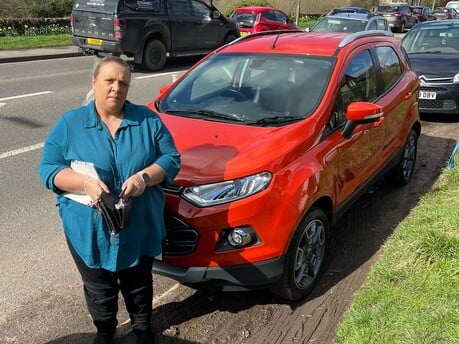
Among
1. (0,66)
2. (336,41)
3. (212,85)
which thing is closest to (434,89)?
(336,41)

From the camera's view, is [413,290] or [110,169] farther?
[413,290]

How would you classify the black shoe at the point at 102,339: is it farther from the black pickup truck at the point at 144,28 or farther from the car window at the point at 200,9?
the car window at the point at 200,9

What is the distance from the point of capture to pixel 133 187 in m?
2.45

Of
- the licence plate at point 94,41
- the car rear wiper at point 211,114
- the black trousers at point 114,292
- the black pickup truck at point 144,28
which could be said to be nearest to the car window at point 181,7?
the black pickup truck at point 144,28

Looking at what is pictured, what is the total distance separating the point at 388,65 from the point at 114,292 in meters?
3.66

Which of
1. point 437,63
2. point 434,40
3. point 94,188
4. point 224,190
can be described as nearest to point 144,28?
point 434,40

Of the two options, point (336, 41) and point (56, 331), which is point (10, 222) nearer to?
point (56, 331)

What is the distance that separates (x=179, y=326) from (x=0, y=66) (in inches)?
480

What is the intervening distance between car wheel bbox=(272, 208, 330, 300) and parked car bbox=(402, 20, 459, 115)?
18.2 ft

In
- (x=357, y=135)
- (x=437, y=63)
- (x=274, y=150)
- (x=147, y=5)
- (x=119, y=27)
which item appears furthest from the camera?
(x=147, y=5)

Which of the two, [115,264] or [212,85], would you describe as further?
[212,85]

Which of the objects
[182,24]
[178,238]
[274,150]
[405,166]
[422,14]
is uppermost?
[274,150]

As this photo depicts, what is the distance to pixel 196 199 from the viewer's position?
3.08 m

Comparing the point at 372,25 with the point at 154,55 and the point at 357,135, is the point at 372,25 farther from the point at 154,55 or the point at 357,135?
the point at 357,135
